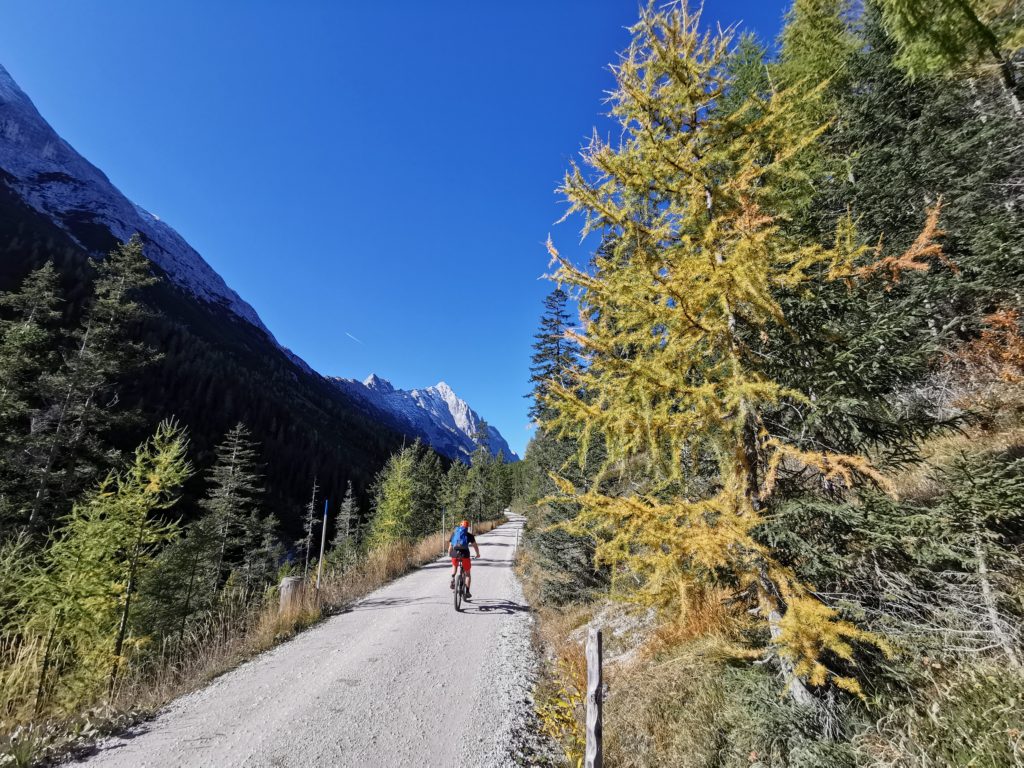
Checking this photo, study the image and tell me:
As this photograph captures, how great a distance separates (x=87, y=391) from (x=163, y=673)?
18.3 metres

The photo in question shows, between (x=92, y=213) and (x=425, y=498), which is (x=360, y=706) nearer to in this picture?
(x=425, y=498)

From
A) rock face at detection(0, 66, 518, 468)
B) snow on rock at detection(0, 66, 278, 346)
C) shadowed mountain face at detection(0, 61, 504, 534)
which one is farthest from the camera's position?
snow on rock at detection(0, 66, 278, 346)

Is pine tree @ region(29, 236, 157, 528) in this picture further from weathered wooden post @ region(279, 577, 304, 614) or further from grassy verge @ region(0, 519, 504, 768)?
weathered wooden post @ region(279, 577, 304, 614)

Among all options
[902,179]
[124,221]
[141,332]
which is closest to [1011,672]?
[902,179]

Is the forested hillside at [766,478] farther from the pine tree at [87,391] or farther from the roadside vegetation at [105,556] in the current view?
the pine tree at [87,391]

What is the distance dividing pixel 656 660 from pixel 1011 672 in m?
3.89

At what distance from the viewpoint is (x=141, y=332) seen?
256ft

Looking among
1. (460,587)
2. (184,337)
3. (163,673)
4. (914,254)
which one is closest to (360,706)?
(163,673)

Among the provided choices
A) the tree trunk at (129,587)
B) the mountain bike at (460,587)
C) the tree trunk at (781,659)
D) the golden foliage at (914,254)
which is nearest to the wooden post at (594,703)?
the tree trunk at (781,659)

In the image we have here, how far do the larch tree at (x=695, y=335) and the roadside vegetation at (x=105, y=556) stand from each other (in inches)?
279

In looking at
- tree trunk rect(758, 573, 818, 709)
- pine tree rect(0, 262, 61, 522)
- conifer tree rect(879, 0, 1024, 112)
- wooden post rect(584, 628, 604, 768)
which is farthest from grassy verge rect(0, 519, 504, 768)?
conifer tree rect(879, 0, 1024, 112)

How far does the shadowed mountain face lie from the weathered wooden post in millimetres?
19969

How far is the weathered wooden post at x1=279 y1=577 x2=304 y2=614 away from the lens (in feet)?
29.4

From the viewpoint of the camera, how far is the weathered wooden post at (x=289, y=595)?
29.4ft
